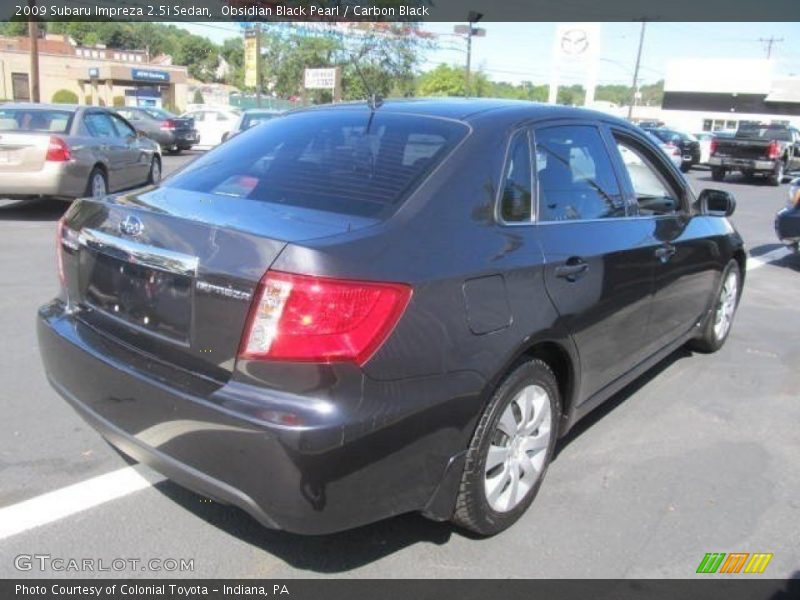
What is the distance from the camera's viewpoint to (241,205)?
2.77 metres

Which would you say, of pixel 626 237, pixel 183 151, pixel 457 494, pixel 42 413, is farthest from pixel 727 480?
pixel 183 151

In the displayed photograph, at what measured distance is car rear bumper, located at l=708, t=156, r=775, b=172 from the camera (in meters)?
22.9

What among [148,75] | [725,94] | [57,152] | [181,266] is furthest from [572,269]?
[725,94]

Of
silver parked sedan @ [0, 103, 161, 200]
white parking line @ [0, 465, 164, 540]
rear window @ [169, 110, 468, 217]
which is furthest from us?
silver parked sedan @ [0, 103, 161, 200]

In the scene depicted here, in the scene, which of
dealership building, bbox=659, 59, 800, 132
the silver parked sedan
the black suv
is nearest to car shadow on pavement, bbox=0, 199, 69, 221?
the silver parked sedan

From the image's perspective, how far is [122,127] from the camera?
11688 millimetres

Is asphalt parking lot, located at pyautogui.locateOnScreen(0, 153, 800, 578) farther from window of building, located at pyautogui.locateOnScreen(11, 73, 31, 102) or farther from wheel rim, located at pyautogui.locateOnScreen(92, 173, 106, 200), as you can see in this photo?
window of building, located at pyautogui.locateOnScreen(11, 73, 31, 102)

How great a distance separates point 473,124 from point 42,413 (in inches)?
109

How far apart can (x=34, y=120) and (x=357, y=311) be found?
31.5ft

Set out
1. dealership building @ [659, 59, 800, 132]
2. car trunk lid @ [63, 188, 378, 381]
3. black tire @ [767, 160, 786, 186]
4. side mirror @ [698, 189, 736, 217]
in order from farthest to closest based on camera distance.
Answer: dealership building @ [659, 59, 800, 132] < black tire @ [767, 160, 786, 186] < side mirror @ [698, 189, 736, 217] < car trunk lid @ [63, 188, 378, 381]

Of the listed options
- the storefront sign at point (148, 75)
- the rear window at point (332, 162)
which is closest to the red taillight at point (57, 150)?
the rear window at point (332, 162)

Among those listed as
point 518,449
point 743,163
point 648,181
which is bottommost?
point 518,449

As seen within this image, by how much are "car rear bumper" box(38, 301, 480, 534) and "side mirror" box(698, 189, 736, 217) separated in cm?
306

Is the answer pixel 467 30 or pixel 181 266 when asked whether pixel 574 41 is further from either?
pixel 181 266
